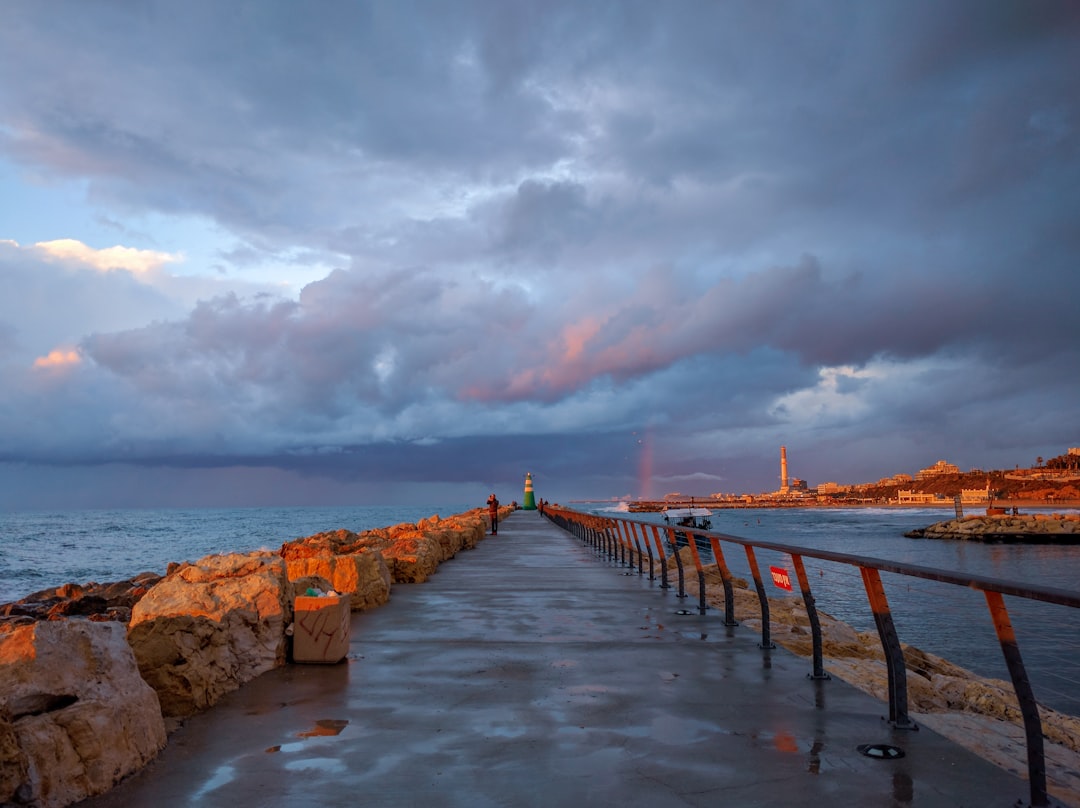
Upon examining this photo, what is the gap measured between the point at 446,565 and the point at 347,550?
6.93 feet

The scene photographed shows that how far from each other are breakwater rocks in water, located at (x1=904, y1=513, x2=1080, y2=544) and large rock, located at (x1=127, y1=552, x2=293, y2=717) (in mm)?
73538

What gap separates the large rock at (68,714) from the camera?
10.8 ft

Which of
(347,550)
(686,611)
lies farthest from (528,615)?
(347,550)

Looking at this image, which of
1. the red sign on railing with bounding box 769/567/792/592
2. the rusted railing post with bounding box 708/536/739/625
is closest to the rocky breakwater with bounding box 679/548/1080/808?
the rusted railing post with bounding box 708/536/739/625

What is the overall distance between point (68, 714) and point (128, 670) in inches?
19.9

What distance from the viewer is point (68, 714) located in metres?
3.52

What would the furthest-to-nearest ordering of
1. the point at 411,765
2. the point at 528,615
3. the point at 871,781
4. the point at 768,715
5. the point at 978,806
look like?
the point at 528,615, the point at 768,715, the point at 411,765, the point at 871,781, the point at 978,806

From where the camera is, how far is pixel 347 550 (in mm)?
15875

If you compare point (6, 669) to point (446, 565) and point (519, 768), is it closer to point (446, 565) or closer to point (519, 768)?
point (519, 768)

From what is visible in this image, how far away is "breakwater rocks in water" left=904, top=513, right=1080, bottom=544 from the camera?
217 ft

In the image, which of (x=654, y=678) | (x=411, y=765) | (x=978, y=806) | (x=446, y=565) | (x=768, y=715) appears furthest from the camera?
(x=446, y=565)

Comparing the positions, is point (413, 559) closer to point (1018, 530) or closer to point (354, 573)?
point (354, 573)

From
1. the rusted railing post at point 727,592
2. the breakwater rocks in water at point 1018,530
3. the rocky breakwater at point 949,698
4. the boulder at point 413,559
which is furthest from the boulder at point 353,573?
the breakwater rocks in water at point 1018,530

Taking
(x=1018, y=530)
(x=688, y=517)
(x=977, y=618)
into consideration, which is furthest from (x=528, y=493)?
(x=977, y=618)
